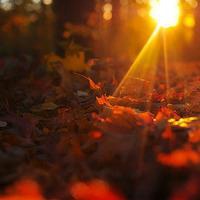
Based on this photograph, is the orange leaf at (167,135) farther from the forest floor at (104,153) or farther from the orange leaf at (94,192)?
the orange leaf at (94,192)

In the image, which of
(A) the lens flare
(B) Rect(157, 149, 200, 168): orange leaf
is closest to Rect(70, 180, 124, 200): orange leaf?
(B) Rect(157, 149, 200, 168): orange leaf


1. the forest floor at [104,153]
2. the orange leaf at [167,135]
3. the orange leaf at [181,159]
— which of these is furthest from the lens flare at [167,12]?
the orange leaf at [181,159]

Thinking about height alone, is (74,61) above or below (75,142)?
above

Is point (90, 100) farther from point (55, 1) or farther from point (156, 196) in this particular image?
point (55, 1)

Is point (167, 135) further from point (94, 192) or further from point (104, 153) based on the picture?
point (94, 192)

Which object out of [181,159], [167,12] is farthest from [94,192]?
[167,12]

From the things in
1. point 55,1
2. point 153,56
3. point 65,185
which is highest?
point 55,1

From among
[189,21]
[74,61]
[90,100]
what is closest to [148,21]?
[189,21]

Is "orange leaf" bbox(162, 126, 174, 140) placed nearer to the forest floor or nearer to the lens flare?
the forest floor
